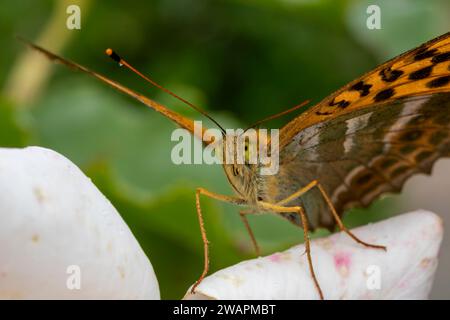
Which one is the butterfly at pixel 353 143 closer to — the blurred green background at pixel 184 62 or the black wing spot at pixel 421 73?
the black wing spot at pixel 421 73

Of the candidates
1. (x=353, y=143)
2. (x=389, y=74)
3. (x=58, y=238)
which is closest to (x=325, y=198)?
(x=353, y=143)

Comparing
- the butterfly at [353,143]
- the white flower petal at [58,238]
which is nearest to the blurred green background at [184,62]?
the butterfly at [353,143]

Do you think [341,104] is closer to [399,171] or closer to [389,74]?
[389,74]
